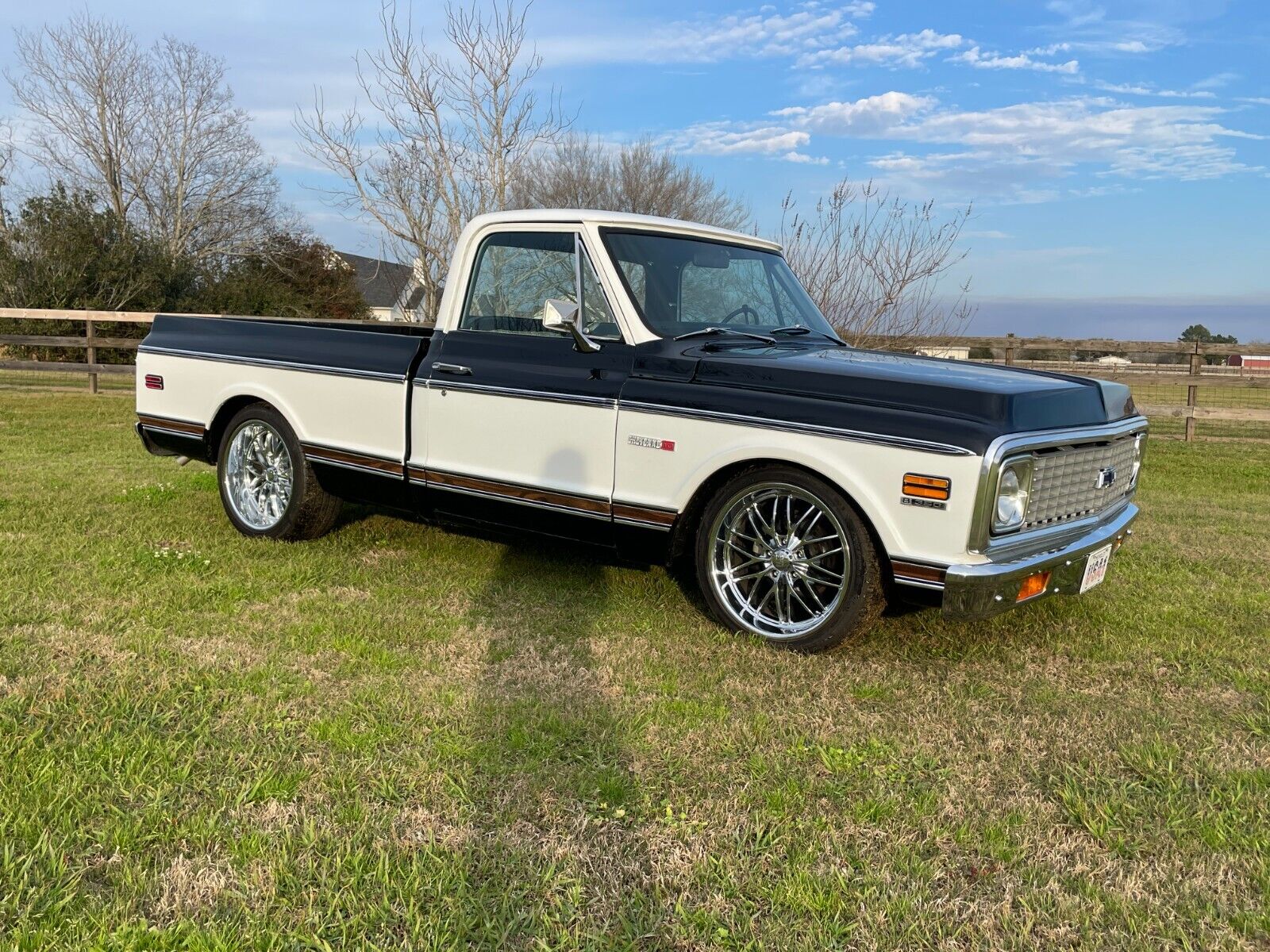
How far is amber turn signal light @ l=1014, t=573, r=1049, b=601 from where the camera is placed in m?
4.10

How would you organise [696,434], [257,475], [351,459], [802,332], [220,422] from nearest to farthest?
1. [696,434]
2. [802,332]
3. [351,459]
4. [257,475]
5. [220,422]

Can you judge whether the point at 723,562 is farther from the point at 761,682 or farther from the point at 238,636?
the point at 238,636

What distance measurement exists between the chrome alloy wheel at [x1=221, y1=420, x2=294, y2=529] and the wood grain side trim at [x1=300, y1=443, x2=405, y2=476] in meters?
0.36

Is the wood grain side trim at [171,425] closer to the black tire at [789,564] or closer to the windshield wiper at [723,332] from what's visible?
the windshield wiper at [723,332]

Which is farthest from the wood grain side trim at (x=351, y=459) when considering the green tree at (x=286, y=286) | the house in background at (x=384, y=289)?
the green tree at (x=286, y=286)

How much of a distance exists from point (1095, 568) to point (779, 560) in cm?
139

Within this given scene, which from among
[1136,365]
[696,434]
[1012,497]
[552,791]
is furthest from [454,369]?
[1136,365]

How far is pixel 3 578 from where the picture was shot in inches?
202

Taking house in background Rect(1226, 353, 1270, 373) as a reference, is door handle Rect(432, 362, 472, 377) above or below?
below

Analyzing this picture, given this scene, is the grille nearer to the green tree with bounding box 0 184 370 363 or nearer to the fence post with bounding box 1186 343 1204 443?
the fence post with bounding box 1186 343 1204 443

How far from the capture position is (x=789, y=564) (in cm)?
445

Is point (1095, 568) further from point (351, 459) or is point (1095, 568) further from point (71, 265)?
point (71, 265)

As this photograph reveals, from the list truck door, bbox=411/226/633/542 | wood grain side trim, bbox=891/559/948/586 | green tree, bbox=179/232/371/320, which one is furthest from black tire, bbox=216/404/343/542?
green tree, bbox=179/232/371/320

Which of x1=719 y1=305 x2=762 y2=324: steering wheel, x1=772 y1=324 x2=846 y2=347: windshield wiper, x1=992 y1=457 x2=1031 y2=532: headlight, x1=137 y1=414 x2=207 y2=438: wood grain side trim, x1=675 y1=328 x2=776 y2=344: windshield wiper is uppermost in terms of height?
x1=719 y1=305 x2=762 y2=324: steering wheel
